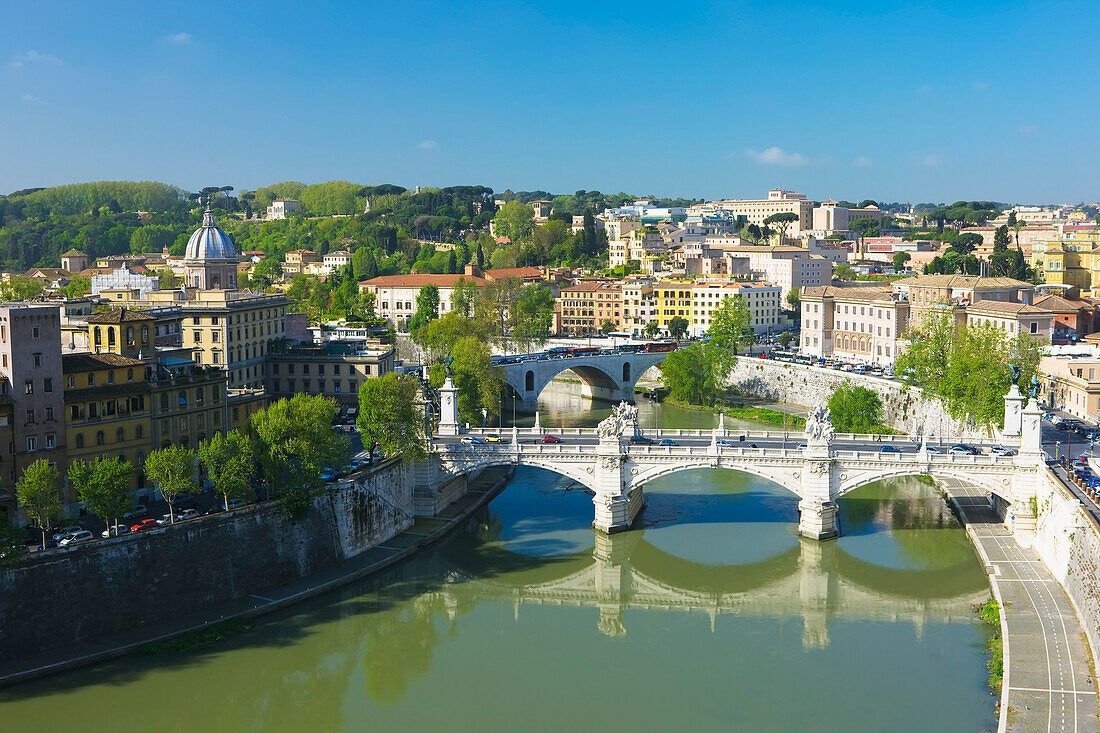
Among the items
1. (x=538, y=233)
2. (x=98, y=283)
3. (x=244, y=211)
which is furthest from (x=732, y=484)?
(x=244, y=211)

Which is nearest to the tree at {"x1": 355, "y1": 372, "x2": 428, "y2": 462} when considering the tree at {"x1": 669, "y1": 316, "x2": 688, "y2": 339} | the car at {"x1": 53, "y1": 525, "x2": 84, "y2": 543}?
the car at {"x1": 53, "y1": 525, "x2": 84, "y2": 543}

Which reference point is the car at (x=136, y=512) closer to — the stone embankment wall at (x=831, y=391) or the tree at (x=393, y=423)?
the tree at (x=393, y=423)

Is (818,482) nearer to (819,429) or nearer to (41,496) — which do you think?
(819,429)

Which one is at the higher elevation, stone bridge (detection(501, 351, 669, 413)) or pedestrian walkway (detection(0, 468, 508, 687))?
stone bridge (detection(501, 351, 669, 413))

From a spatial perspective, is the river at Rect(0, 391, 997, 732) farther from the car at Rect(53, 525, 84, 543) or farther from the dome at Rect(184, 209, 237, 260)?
the dome at Rect(184, 209, 237, 260)

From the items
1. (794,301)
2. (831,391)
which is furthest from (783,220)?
(831,391)

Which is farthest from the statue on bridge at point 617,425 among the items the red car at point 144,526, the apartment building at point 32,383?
the apartment building at point 32,383
